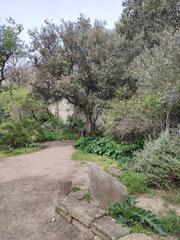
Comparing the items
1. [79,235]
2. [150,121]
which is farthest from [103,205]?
[150,121]

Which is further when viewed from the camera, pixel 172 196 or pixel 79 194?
pixel 172 196

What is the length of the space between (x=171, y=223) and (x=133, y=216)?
0.50 metres

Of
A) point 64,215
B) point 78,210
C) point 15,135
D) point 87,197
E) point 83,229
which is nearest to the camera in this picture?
point 83,229

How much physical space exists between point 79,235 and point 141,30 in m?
10.7

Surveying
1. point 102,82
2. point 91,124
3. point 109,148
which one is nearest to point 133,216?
point 109,148

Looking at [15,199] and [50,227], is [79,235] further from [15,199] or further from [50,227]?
[15,199]

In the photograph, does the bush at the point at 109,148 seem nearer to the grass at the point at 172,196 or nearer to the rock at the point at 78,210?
the grass at the point at 172,196

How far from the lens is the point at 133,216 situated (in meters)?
3.33

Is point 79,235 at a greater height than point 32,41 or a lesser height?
lesser

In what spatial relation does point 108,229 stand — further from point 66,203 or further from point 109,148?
point 109,148

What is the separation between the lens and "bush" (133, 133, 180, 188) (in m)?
4.57

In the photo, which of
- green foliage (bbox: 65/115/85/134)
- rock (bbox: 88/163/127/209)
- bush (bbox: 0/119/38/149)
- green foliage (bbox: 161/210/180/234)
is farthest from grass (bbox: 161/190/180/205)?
green foliage (bbox: 65/115/85/134)

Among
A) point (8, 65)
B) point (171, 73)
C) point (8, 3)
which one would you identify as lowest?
point (171, 73)

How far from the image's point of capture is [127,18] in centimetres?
1238
